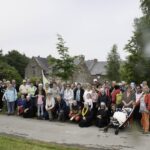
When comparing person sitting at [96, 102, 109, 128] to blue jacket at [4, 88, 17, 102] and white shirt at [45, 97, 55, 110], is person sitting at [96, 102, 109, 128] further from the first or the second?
blue jacket at [4, 88, 17, 102]

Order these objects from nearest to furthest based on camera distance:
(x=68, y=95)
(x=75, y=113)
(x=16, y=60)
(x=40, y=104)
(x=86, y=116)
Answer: (x=16, y=60)
(x=86, y=116)
(x=75, y=113)
(x=68, y=95)
(x=40, y=104)

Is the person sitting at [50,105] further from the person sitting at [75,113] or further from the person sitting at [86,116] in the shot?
the person sitting at [86,116]

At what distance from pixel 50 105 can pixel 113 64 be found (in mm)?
13932

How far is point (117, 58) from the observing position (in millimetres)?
1516

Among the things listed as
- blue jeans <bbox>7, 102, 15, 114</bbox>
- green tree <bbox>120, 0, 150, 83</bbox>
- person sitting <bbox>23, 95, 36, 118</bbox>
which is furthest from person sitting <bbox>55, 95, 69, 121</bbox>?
green tree <bbox>120, 0, 150, 83</bbox>

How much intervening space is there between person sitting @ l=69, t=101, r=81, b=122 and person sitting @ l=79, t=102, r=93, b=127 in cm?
38

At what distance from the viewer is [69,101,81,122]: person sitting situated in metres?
14.1

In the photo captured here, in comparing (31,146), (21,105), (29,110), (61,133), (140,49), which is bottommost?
(31,146)

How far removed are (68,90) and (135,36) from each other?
1379 cm

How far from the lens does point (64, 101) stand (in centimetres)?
1500

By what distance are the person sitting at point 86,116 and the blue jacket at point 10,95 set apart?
4.42 metres

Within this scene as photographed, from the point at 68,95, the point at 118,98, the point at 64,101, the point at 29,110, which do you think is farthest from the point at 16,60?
the point at 29,110

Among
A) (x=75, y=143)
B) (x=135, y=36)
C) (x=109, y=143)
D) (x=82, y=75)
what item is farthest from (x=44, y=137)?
(x=135, y=36)

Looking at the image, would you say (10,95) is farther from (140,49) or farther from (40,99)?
(140,49)
